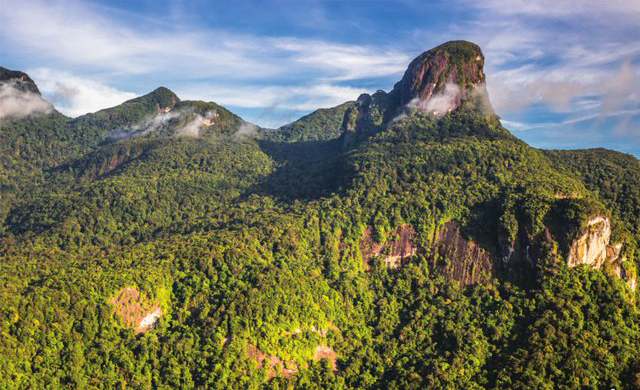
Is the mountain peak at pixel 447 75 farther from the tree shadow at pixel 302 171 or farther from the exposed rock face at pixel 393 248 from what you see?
the exposed rock face at pixel 393 248

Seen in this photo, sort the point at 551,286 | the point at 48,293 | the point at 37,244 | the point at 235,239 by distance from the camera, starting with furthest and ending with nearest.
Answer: the point at 37,244 → the point at 235,239 → the point at 551,286 → the point at 48,293

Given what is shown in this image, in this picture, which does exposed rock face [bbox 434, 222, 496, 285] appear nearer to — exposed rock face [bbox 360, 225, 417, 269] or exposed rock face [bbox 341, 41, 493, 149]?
exposed rock face [bbox 360, 225, 417, 269]

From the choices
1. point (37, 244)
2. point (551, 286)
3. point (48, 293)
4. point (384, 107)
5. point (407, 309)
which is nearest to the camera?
point (48, 293)

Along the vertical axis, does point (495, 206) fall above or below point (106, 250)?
above

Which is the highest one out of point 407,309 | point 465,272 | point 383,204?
point 383,204

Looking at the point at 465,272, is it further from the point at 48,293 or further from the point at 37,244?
the point at 37,244

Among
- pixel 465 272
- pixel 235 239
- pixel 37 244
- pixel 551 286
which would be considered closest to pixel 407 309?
pixel 465 272
